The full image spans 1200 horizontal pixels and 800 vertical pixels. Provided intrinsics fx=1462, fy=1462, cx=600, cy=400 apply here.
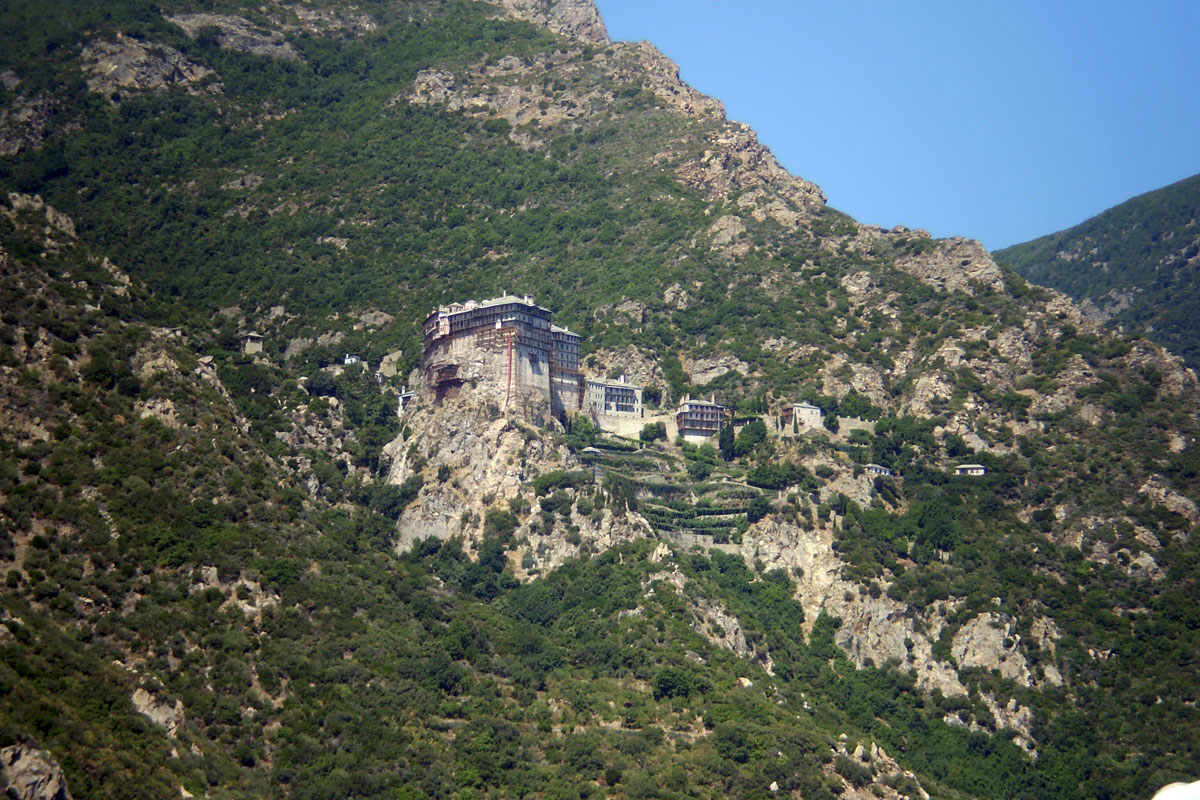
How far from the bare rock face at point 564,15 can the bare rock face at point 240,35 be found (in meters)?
31.3

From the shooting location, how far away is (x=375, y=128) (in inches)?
5925

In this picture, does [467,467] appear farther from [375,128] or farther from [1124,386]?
[375,128]

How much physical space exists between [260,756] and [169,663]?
246 inches

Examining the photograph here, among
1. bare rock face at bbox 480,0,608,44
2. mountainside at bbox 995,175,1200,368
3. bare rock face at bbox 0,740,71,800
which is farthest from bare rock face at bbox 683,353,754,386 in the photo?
bare rock face at bbox 0,740,71,800

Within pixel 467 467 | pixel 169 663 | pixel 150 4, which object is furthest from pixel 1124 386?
pixel 150 4

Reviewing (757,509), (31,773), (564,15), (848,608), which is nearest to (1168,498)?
(848,608)

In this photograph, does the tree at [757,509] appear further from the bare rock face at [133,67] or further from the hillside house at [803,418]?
the bare rock face at [133,67]

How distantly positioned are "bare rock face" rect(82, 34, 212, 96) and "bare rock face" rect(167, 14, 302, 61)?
7.04 metres

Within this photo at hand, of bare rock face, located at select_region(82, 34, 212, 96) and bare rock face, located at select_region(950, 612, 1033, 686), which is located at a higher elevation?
bare rock face, located at select_region(82, 34, 212, 96)

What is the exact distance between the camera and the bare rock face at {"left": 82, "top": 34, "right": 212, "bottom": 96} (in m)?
140

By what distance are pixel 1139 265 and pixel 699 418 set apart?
80.3 meters

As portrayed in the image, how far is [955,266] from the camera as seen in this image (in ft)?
417

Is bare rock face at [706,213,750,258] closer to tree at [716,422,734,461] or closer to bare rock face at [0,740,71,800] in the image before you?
tree at [716,422,734,461]

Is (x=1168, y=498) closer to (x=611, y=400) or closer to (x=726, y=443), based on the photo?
(x=726, y=443)
